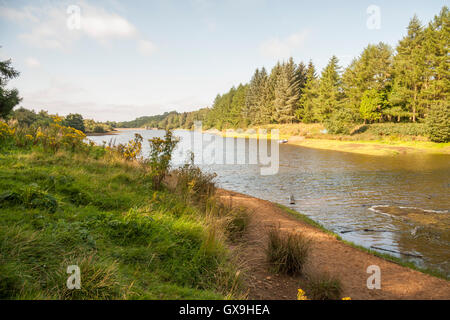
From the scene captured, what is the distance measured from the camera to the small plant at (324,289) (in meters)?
3.90

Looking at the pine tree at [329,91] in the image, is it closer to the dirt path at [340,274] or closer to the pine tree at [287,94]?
the pine tree at [287,94]

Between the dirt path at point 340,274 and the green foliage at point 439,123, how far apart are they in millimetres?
33008

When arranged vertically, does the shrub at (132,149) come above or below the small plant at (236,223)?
above

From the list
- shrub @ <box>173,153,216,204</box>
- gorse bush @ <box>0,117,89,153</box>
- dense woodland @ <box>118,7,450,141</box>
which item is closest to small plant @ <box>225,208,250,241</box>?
shrub @ <box>173,153,216,204</box>

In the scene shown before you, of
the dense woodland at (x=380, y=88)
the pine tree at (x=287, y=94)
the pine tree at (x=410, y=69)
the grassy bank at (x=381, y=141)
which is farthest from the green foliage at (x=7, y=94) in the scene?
the pine tree at (x=287, y=94)

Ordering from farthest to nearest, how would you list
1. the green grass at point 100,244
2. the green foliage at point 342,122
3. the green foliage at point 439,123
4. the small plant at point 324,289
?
the green foliage at point 342,122 → the green foliage at point 439,123 → the small plant at point 324,289 → the green grass at point 100,244

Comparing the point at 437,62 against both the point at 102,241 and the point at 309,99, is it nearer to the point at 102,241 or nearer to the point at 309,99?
the point at 309,99

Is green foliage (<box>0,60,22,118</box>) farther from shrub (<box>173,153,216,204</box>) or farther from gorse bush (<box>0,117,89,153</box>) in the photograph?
shrub (<box>173,153,216,204</box>)

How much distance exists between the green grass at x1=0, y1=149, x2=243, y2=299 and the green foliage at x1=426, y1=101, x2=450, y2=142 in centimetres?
3615

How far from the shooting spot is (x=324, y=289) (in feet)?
13.0

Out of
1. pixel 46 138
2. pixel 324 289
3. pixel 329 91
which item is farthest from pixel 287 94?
pixel 324 289

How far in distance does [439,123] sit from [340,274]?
35157mm

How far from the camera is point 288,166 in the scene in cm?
2256

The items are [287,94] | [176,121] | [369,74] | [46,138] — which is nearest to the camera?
[46,138]
